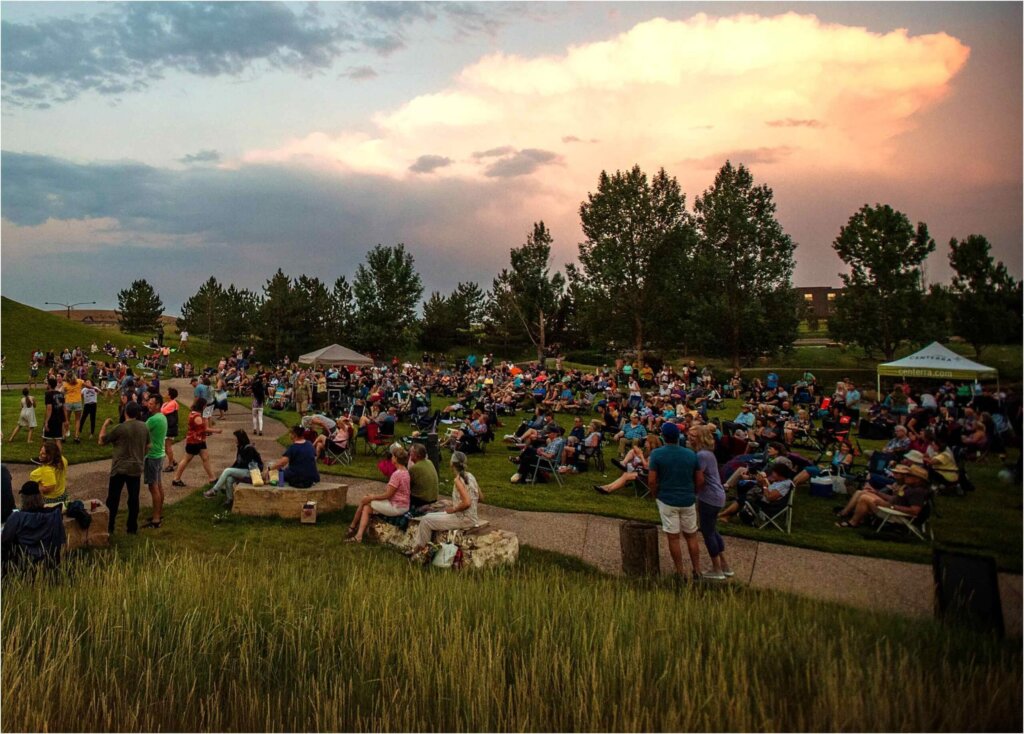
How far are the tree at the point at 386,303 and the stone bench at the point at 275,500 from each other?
46126 millimetres

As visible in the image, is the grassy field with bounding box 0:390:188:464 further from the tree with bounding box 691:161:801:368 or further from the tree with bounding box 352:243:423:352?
the tree with bounding box 352:243:423:352

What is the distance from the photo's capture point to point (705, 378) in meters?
27.2

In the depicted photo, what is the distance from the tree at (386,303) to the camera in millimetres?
56656

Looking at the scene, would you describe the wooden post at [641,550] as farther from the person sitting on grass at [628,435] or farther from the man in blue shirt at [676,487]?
the person sitting on grass at [628,435]

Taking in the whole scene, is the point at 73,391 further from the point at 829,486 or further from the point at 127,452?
the point at 829,486

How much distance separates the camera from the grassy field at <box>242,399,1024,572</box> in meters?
4.78

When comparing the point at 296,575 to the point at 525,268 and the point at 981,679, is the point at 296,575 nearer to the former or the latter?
the point at 981,679

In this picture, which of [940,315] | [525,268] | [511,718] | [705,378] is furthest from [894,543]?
[525,268]

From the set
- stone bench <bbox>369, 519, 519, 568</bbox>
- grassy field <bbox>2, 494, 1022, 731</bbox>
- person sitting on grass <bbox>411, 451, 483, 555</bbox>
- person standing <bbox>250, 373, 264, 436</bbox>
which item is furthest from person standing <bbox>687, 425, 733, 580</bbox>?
person standing <bbox>250, 373, 264, 436</bbox>

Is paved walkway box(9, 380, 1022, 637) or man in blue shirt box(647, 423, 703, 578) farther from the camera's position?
man in blue shirt box(647, 423, 703, 578)

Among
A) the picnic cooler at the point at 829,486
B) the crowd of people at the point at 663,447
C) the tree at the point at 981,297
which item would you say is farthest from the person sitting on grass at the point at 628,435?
the tree at the point at 981,297

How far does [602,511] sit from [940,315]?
6.73 m

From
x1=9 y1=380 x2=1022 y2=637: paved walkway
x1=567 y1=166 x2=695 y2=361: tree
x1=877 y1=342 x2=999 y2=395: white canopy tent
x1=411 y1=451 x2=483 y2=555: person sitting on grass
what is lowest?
x1=9 y1=380 x2=1022 y2=637: paved walkway

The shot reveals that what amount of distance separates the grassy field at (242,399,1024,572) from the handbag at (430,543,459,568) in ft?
9.84
